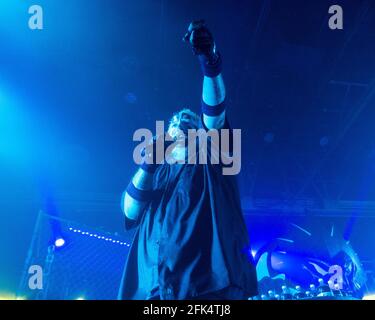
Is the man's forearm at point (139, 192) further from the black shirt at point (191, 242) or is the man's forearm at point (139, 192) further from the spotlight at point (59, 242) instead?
the spotlight at point (59, 242)

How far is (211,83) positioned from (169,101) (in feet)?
11.8

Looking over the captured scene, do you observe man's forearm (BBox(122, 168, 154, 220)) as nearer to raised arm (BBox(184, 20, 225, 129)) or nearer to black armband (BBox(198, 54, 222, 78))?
raised arm (BBox(184, 20, 225, 129))

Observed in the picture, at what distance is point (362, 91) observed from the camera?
5.03 meters

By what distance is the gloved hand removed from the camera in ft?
5.00

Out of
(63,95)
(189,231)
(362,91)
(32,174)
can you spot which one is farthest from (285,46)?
(32,174)

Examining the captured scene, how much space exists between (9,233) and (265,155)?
4102mm

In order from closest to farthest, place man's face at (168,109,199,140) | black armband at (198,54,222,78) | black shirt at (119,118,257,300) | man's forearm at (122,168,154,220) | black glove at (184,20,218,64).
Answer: black shirt at (119,118,257,300) → black glove at (184,20,218,64) → black armband at (198,54,222,78) → man's forearm at (122,168,154,220) → man's face at (168,109,199,140)

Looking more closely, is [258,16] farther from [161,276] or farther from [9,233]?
[9,233]

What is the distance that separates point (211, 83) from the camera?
1671mm

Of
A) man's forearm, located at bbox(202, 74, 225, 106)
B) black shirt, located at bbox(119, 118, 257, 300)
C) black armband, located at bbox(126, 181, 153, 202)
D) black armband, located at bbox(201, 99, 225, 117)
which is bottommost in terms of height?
black shirt, located at bbox(119, 118, 257, 300)

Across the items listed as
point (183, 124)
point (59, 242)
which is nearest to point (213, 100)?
point (183, 124)

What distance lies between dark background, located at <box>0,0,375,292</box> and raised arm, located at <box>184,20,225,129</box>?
9.21 feet

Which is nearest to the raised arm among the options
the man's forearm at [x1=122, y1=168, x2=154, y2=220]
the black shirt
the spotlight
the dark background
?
the black shirt

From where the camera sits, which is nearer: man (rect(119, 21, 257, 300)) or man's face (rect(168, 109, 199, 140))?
man (rect(119, 21, 257, 300))
